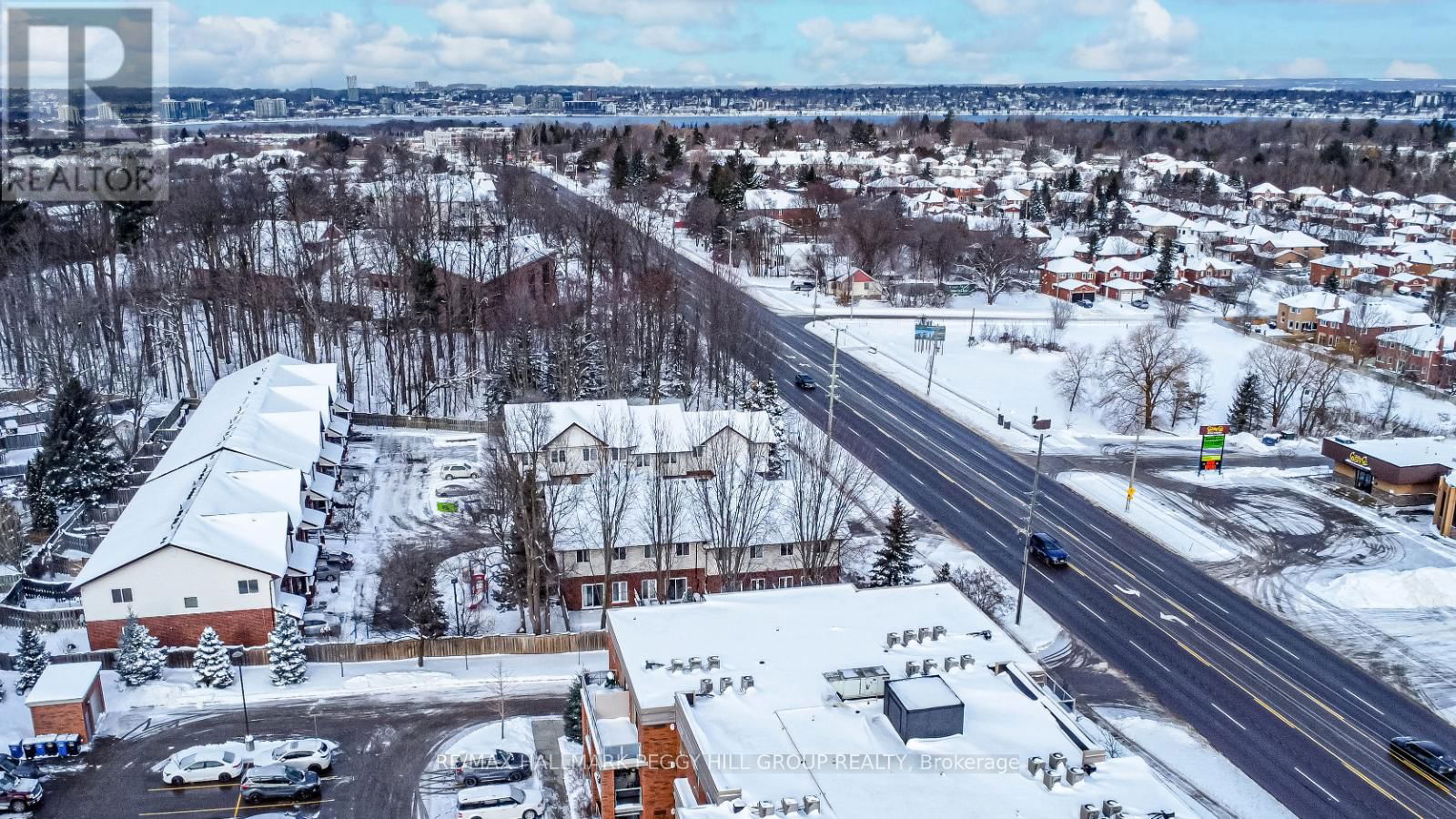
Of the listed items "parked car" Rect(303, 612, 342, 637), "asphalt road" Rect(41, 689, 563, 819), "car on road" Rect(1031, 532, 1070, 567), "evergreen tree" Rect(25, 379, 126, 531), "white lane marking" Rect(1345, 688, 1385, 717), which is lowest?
"asphalt road" Rect(41, 689, 563, 819)

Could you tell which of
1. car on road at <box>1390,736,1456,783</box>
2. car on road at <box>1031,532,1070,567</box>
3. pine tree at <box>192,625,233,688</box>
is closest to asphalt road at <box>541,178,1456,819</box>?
car on road at <box>1390,736,1456,783</box>

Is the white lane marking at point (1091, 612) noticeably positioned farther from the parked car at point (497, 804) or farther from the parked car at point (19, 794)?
the parked car at point (19, 794)

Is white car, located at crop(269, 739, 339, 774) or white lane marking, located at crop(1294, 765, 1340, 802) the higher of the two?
white lane marking, located at crop(1294, 765, 1340, 802)

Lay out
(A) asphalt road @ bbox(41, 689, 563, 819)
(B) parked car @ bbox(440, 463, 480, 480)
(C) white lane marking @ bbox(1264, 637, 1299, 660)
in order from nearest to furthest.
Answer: (A) asphalt road @ bbox(41, 689, 563, 819), (C) white lane marking @ bbox(1264, 637, 1299, 660), (B) parked car @ bbox(440, 463, 480, 480)

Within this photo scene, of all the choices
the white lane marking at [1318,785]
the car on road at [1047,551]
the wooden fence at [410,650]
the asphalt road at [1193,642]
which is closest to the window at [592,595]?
the wooden fence at [410,650]

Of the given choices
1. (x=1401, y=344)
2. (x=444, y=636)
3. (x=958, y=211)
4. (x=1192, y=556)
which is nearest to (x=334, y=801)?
(x=444, y=636)

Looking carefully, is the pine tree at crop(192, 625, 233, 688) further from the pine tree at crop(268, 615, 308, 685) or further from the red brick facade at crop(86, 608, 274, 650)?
the red brick facade at crop(86, 608, 274, 650)
